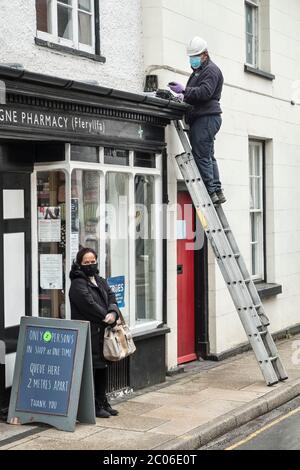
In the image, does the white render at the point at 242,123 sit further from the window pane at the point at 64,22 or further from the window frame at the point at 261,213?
the window pane at the point at 64,22

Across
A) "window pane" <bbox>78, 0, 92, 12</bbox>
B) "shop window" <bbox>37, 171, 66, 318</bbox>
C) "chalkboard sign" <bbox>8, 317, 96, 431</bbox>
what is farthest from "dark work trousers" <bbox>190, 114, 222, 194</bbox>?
"chalkboard sign" <bbox>8, 317, 96, 431</bbox>

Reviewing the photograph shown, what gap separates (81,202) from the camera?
8.68m

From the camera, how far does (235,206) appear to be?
1184 cm

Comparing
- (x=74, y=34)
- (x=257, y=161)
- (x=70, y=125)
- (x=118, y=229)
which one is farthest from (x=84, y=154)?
(x=257, y=161)

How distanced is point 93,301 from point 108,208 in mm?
1616

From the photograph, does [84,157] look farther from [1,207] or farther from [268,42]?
[268,42]

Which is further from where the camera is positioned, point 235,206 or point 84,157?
point 235,206

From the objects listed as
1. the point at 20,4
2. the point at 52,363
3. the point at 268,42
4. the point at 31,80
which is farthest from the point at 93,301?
the point at 268,42

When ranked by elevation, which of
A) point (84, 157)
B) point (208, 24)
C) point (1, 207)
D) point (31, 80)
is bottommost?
point (1, 207)

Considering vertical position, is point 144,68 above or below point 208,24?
below

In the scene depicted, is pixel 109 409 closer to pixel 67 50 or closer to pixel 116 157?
pixel 116 157

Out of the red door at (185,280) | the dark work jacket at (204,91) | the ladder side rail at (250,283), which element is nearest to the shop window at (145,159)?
the dark work jacket at (204,91)

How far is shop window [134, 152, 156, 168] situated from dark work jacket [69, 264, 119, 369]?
2065 mm
